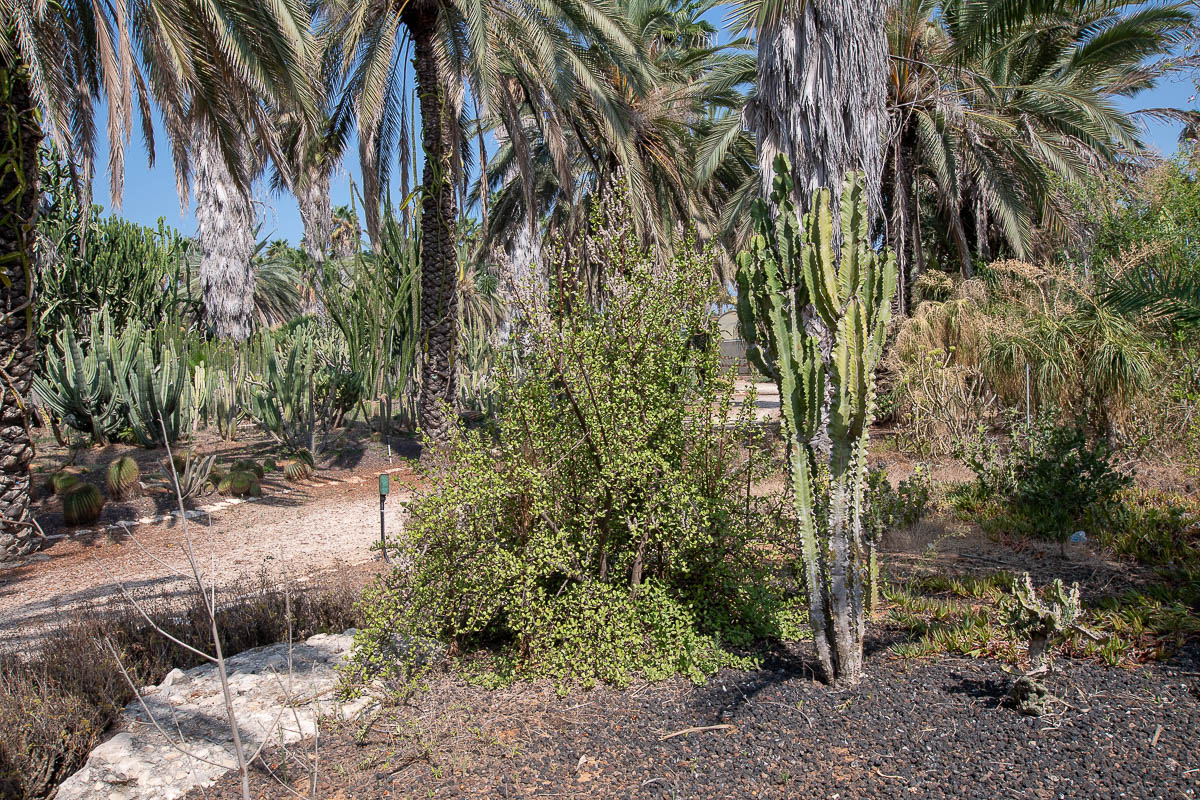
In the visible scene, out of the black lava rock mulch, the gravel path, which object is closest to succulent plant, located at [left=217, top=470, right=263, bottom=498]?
the gravel path

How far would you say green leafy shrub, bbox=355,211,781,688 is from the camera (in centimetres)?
436

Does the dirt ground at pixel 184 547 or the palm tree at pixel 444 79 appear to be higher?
the palm tree at pixel 444 79

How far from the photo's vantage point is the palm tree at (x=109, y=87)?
7.14 metres

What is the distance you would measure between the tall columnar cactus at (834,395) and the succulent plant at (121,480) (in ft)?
28.2

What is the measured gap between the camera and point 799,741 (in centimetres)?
354

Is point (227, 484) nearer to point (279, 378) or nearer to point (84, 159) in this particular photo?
point (279, 378)

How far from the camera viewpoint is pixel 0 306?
7.51m

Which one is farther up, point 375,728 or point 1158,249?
point 1158,249

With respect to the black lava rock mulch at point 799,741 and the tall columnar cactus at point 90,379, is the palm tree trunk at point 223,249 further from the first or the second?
the black lava rock mulch at point 799,741

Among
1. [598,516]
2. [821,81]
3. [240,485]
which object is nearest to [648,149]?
[821,81]

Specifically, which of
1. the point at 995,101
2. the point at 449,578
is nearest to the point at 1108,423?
the point at 995,101

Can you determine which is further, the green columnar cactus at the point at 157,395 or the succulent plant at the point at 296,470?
the succulent plant at the point at 296,470

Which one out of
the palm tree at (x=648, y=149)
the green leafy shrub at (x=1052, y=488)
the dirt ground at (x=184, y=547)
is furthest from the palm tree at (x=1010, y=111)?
the dirt ground at (x=184, y=547)

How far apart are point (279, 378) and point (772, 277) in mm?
10339
